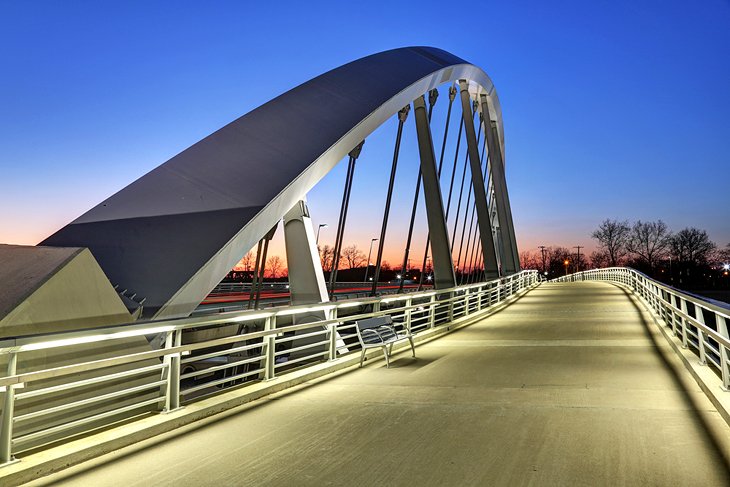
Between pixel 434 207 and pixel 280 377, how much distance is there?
35.8 feet

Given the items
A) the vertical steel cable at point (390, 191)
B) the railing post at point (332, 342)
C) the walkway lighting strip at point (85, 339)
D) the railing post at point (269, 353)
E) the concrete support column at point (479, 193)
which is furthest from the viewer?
the concrete support column at point (479, 193)

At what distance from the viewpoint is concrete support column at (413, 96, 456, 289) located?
1709 cm

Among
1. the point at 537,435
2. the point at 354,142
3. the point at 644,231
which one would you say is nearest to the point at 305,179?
the point at 354,142

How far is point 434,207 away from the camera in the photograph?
17422 millimetres

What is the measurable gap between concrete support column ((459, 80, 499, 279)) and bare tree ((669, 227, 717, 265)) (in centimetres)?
9290

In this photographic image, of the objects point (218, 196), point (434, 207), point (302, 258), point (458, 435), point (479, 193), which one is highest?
point (479, 193)

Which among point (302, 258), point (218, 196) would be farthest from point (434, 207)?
point (218, 196)

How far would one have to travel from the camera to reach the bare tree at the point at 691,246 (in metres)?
107

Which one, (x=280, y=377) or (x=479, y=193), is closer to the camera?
(x=280, y=377)

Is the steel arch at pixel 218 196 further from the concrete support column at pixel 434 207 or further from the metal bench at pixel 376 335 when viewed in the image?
the concrete support column at pixel 434 207

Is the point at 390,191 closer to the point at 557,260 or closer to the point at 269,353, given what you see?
the point at 269,353

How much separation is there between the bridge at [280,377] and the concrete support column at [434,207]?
15.6 ft

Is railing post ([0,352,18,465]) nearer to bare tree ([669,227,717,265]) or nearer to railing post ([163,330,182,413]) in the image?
A: railing post ([163,330,182,413])

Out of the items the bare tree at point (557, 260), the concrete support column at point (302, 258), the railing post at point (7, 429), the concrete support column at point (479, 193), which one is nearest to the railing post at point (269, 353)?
the railing post at point (7, 429)
